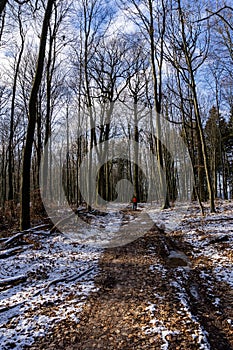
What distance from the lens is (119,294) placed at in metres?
5.47

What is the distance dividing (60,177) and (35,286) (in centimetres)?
3554

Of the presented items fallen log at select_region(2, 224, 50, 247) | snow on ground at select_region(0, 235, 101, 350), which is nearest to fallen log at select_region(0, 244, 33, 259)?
snow on ground at select_region(0, 235, 101, 350)

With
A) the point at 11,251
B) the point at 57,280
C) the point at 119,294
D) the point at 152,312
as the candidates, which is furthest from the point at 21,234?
the point at 152,312

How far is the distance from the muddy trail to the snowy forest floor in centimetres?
1

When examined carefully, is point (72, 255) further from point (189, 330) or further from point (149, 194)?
point (149, 194)

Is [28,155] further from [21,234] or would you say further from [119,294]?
[119,294]

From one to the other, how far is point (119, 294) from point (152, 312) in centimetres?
105

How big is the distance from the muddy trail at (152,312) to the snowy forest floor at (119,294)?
1cm

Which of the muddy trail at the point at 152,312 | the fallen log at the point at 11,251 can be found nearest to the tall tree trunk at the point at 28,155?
the fallen log at the point at 11,251

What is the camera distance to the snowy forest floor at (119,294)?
3982 mm

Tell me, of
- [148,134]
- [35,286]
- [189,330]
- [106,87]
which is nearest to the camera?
[189,330]

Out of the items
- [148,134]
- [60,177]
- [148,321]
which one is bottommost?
[148,321]

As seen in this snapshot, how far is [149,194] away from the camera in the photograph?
3966 centimetres

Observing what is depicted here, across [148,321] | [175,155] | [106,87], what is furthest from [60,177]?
[148,321]
